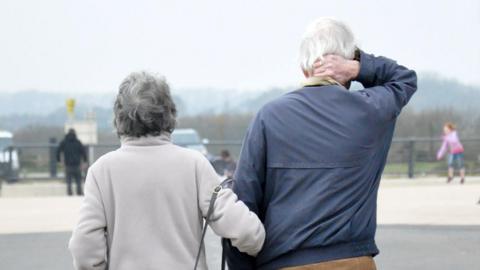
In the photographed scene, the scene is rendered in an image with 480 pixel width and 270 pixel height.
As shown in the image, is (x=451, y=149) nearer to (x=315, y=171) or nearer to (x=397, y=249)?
(x=397, y=249)

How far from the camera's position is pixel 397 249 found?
31.1 ft

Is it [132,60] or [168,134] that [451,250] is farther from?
[132,60]

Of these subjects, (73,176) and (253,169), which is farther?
(73,176)

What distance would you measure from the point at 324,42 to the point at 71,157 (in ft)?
57.1

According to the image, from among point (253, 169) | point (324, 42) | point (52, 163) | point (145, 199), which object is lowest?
point (52, 163)

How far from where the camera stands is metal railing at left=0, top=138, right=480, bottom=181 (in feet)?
74.0

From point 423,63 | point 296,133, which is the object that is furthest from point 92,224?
point 423,63

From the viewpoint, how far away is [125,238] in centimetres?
303

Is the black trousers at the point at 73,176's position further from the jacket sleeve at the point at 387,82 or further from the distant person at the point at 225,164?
the jacket sleeve at the point at 387,82

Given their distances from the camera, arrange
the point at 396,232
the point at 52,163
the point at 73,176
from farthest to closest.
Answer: the point at 52,163 → the point at 73,176 → the point at 396,232

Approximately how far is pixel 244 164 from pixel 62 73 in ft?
146

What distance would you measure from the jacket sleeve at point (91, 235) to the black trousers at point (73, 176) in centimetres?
1685

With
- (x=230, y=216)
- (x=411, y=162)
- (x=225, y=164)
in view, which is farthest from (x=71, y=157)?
(x=230, y=216)

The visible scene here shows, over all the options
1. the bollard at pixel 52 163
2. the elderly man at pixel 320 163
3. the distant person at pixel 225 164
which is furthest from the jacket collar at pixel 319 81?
the bollard at pixel 52 163
